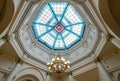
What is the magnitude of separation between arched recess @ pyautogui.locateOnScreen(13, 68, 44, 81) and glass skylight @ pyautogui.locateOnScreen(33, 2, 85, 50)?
336cm

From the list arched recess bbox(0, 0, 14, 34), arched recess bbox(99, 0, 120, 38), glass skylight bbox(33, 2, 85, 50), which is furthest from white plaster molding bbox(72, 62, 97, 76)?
arched recess bbox(0, 0, 14, 34)

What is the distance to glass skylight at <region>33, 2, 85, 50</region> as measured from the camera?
14.5 metres

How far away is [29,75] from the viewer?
526 inches

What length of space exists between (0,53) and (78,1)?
7450 millimetres

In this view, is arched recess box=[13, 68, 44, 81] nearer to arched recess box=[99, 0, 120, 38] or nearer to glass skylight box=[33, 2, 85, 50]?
glass skylight box=[33, 2, 85, 50]

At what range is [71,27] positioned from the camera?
1556cm

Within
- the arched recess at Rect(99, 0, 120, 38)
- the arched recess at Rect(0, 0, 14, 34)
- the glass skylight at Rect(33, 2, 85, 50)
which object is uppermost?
the glass skylight at Rect(33, 2, 85, 50)

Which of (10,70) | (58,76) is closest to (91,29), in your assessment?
(58,76)

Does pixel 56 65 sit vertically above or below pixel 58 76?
below

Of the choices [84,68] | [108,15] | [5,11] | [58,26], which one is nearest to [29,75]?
[84,68]

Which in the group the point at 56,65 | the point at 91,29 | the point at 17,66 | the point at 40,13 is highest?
the point at 40,13

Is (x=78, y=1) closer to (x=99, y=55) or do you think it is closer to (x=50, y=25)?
(x=99, y=55)

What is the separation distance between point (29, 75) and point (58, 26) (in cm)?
580

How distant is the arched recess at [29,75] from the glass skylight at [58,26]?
3355 mm
